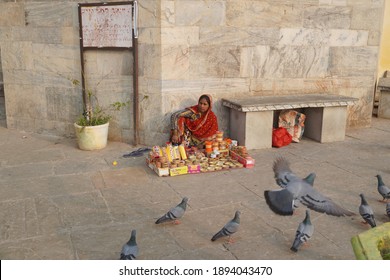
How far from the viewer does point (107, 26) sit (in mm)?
6922

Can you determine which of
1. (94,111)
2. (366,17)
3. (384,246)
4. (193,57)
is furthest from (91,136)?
(366,17)

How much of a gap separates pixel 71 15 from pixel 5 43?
1736mm

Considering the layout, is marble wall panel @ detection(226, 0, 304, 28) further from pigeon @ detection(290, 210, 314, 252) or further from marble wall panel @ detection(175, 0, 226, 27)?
pigeon @ detection(290, 210, 314, 252)

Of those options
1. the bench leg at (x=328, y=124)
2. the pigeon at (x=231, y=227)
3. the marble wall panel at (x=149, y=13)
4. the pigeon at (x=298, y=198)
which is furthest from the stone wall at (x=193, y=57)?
the pigeon at (x=231, y=227)

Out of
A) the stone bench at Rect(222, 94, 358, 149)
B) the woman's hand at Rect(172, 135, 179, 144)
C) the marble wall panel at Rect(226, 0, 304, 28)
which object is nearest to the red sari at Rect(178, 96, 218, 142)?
the woman's hand at Rect(172, 135, 179, 144)

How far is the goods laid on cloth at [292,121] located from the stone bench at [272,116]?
0.86ft

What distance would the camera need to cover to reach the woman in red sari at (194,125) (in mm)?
6734

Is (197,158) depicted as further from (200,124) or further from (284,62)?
(284,62)

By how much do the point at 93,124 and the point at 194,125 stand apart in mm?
1701

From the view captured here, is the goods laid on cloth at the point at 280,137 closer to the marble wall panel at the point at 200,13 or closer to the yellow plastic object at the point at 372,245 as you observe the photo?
the marble wall panel at the point at 200,13

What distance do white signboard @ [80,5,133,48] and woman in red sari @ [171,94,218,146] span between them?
4.88 ft

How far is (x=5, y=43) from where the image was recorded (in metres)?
8.00

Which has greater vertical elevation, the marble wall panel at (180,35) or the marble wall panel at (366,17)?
the marble wall panel at (366,17)
